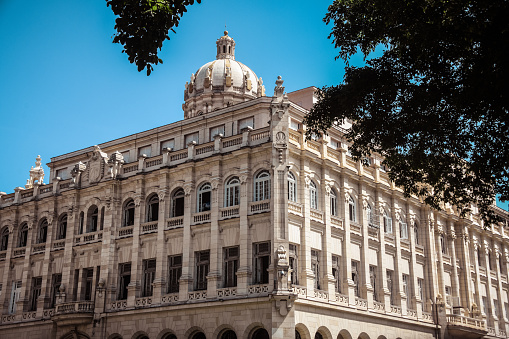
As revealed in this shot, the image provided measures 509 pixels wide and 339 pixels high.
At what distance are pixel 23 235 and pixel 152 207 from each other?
42.7 feet

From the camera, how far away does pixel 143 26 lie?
14812mm

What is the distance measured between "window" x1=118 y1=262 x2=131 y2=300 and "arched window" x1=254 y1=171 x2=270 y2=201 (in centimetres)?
1046

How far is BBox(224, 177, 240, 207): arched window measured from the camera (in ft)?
122

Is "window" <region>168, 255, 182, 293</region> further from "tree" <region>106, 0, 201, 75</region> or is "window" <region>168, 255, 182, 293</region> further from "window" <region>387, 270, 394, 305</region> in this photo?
"tree" <region>106, 0, 201, 75</region>

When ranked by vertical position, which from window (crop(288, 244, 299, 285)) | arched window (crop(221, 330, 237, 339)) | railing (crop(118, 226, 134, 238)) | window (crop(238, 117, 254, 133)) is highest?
window (crop(238, 117, 254, 133))

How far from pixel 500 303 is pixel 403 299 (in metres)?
16.2

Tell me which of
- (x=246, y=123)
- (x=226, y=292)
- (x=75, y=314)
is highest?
(x=246, y=123)

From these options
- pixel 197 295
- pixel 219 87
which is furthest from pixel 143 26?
pixel 219 87

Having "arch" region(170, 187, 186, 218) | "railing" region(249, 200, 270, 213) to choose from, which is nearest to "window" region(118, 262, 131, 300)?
"arch" region(170, 187, 186, 218)

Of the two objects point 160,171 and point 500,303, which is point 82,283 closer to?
point 160,171

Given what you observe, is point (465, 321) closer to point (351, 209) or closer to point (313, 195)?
point (351, 209)

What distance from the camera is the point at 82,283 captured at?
4231 centimetres

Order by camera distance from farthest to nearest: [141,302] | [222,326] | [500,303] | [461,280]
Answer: [500,303], [461,280], [141,302], [222,326]

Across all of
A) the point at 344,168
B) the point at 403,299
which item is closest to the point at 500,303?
the point at 403,299
